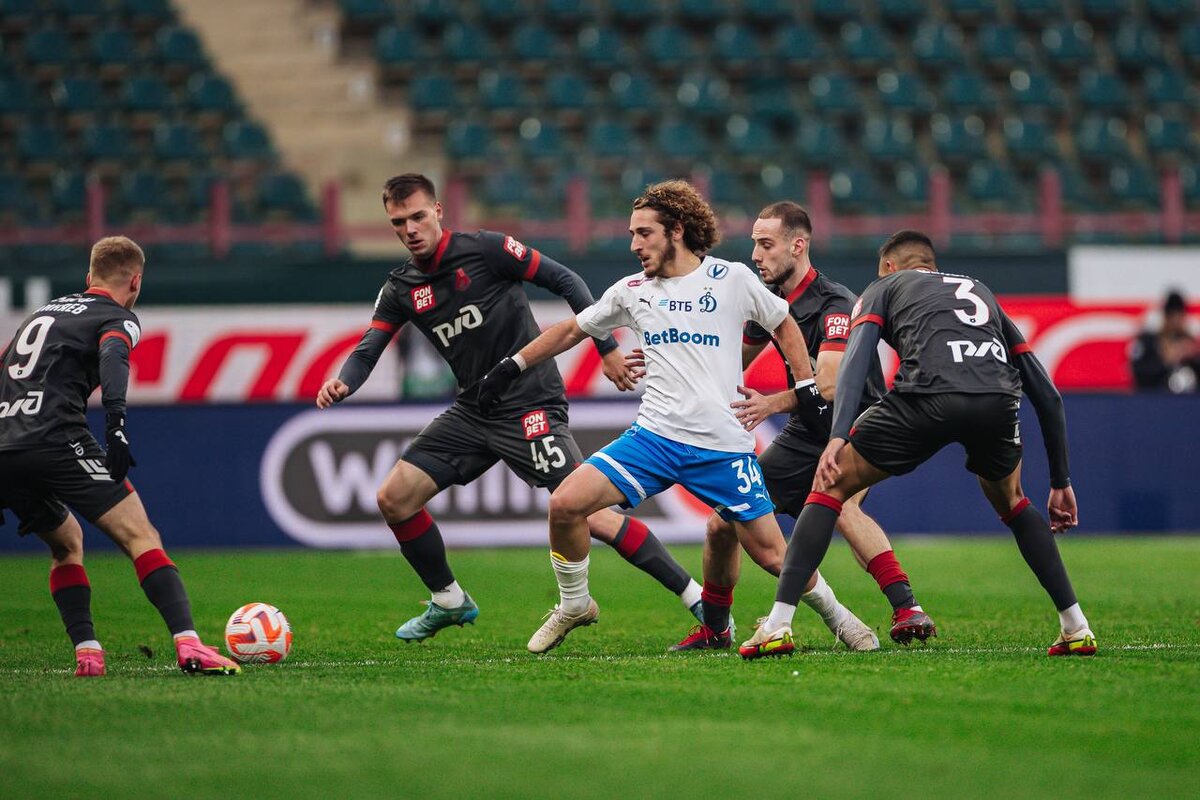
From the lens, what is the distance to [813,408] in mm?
7449

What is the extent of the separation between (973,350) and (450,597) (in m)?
3.05

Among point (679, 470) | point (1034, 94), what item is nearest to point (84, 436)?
point (679, 470)

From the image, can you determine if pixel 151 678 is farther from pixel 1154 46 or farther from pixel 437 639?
pixel 1154 46

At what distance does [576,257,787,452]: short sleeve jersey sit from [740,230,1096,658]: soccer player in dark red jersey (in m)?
0.48

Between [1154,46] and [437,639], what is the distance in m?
18.9

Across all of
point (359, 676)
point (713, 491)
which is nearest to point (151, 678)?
point (359, 676)

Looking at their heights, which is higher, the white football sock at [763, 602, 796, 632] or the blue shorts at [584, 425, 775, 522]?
the blue shorts at [584, 425, 775, 522]

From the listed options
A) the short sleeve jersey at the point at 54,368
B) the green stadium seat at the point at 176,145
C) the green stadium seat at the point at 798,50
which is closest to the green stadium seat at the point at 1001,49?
the green stadium seat at the point at 798,50

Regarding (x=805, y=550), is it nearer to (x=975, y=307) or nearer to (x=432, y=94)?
(x=975, y=307)

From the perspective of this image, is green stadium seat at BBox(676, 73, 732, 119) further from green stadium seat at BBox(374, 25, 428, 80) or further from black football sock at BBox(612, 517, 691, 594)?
black football sock at BBox(612, 517, 691, 594)

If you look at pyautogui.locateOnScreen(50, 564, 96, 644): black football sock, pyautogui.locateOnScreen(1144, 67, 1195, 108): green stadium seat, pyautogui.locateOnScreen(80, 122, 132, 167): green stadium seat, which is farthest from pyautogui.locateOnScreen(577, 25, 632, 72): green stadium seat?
pyautogui.locateOnScreen(50, 564, 96, 644): black football sock

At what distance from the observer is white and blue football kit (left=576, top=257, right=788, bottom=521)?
6.93 m

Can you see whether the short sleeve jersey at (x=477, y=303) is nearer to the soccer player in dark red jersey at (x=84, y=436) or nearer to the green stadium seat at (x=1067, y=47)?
the soccer player in dark red jersey at (x=84, y=436)

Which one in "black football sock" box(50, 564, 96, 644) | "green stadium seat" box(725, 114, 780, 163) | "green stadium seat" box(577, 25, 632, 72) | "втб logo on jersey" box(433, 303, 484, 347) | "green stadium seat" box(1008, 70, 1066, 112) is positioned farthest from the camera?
"green stadium seat" box(1008, 70, 1066, 112)
